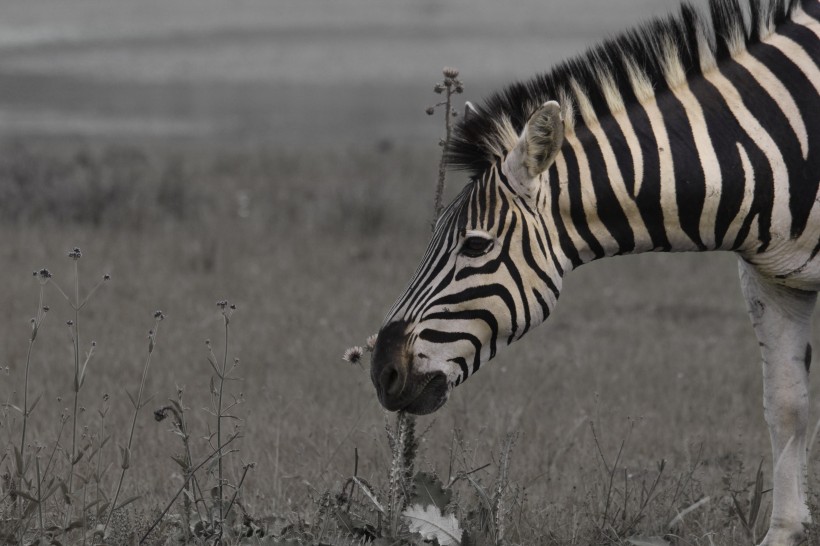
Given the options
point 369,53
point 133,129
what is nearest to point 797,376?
point 133,129

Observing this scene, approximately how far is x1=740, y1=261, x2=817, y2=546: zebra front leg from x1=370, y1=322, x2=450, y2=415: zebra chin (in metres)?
1.57

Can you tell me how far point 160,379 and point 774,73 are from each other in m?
4.36

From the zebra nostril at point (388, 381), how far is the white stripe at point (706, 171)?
1207mm

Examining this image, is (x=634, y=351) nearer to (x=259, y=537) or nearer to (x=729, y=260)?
(x=729, y=260)

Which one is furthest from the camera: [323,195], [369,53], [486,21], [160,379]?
[486,21]

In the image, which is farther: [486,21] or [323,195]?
[486,21]

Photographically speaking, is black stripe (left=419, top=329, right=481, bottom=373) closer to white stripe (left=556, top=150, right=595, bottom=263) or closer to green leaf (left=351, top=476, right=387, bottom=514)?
white stripe (left=556, top=150, right=595, bottom=263)

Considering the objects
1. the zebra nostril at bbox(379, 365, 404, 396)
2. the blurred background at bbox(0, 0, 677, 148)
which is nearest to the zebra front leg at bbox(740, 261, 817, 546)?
the zebra nostril at bbox(379, 365, 404, 396)

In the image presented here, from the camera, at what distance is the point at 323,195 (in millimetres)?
14359

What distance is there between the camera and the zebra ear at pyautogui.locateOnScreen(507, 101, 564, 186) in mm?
4148

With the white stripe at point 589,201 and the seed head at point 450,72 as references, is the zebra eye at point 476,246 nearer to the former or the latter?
the white stripe at point 589,201

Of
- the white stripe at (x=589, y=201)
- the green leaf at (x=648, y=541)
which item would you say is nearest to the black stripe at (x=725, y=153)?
the white stripe at (x=589, y=201)

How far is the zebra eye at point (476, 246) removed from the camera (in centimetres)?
426

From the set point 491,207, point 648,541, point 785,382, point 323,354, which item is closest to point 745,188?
point 491,207
